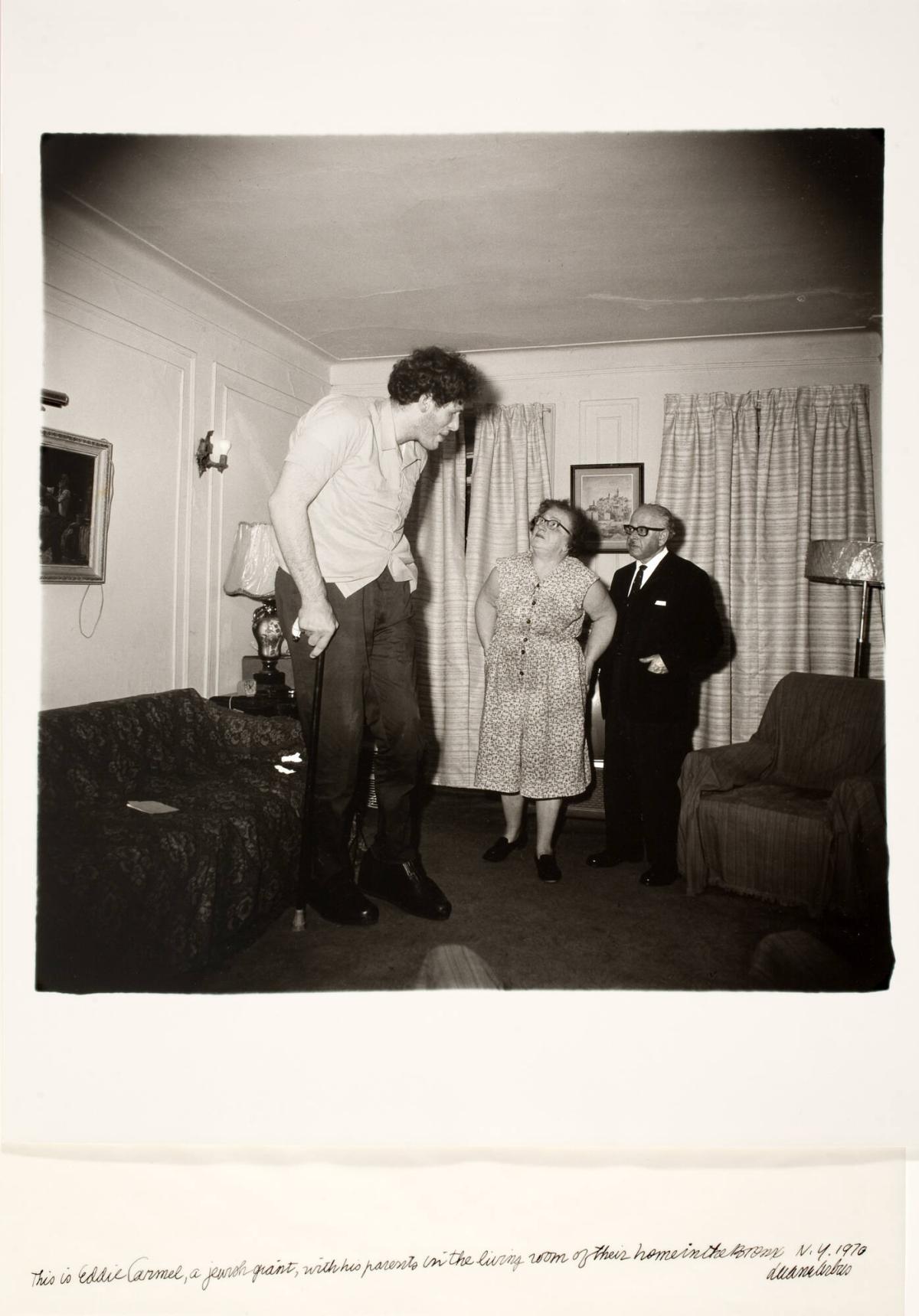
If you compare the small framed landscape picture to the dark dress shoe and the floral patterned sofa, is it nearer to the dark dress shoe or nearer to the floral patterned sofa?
the dark dress shoe

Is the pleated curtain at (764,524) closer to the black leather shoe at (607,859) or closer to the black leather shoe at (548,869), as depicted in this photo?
the black leather shoe at (607,859)

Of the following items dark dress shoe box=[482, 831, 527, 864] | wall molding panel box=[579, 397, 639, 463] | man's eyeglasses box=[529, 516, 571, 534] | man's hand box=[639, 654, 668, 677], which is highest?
wall molding panel box=[579, 397, 639, 463]

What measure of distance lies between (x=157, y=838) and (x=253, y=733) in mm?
979

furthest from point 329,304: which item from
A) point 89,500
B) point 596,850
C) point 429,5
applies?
point 596,850

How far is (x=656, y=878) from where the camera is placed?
8.61ft

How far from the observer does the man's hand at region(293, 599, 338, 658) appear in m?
1.79

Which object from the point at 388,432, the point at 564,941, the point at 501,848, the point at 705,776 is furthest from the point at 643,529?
the point at 564,941

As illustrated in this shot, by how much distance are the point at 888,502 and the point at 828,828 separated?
1486 millimetres

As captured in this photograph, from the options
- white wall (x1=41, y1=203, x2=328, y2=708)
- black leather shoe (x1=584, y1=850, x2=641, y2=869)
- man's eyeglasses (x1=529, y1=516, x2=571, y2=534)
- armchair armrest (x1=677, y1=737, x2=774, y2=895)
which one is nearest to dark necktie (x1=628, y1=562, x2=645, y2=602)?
man's eyeglasses (x1=529, y1=516, x2=571, y2=534)

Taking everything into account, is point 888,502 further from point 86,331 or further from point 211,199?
point 86,331

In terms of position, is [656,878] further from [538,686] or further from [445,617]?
[445,617]

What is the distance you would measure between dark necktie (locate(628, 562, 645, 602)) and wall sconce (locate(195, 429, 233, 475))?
1.87 m

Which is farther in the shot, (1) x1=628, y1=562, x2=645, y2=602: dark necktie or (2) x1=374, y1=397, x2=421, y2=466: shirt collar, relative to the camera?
(1) x1=628, y1=562, x2=645, y2=602: dark necktie

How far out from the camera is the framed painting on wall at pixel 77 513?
2102 mm
